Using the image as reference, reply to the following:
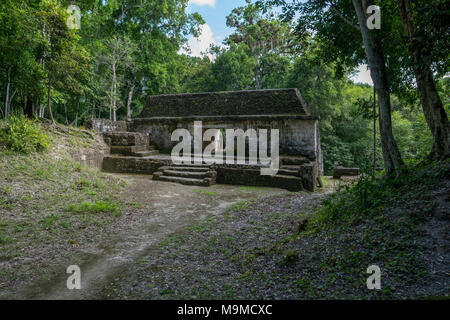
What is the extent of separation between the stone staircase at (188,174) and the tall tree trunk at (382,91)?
663cm

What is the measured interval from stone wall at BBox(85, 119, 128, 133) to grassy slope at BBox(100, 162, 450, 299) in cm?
1096

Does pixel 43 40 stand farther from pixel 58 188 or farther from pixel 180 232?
pixel 180 232

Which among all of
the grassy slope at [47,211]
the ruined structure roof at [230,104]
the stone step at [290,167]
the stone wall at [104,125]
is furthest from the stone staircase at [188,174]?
the stone wall at [104,125]

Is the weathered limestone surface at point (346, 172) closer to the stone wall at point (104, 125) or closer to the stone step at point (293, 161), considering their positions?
the stone step at point (293, 161)

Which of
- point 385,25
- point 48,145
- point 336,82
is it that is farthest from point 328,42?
point 336,82

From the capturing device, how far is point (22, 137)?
9141mm

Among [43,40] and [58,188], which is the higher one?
[43,40]

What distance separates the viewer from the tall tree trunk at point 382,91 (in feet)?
A: 19.0

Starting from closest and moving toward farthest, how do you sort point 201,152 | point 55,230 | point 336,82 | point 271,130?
point 55,230 < point 271,130 < point 201,152 < point 336,82

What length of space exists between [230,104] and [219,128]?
1.65 meters
